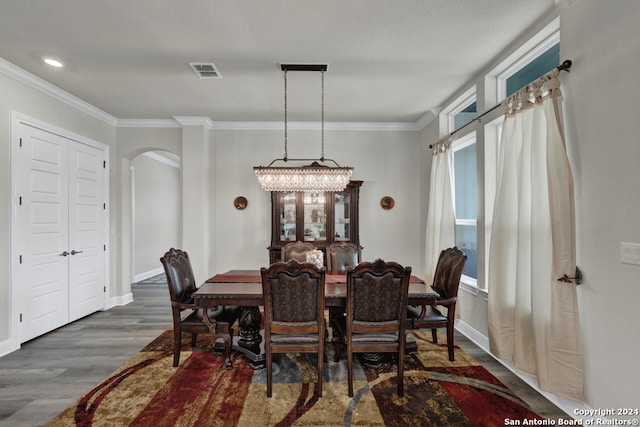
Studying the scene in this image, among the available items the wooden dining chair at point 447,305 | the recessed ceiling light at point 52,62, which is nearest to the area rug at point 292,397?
the wooden dining chair at point 447,305

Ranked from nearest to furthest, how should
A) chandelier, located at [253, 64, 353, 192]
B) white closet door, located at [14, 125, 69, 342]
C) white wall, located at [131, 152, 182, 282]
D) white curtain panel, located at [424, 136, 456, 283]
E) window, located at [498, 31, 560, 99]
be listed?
window, located at [498, 31, 560, 99] < chandelier, located at [253, 64, 353, 192] < white closet door, located at [14, 125, 69, 342] < white curtain panel, located at [424, 136, 456, 283] < white wall, located at [131, 152, 182, 282]

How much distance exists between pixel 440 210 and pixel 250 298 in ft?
8.62

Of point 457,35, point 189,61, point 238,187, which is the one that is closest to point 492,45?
point 457,35

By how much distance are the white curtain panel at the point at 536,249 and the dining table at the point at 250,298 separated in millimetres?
666

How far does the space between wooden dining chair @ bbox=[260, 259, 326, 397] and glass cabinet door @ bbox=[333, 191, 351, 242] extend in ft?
7.80

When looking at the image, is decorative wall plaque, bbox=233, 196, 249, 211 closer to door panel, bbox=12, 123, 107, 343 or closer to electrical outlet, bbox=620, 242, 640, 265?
door panel, bbox=12, 123, 107, 343

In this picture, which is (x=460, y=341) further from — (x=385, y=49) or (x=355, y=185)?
(x=385, y=49)

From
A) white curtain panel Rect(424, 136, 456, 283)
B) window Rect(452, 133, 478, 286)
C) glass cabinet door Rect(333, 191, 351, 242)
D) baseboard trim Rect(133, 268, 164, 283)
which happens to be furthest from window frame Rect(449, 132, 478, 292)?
baseboard trim Rect(133, 268, 164, 283)

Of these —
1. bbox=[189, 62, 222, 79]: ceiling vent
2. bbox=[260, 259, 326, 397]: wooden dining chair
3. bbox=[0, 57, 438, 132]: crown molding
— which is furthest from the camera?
bbox=[0, 57, 438, 132]: crown molding

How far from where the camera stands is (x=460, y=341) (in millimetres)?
3232

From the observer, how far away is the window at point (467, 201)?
3504 mm

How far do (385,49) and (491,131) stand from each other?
4.53ft

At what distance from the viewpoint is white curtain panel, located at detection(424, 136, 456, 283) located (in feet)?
12.2

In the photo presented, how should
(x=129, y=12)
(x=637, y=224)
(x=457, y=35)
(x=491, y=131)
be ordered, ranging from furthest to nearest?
1. (x=491, y=131)
2. (x=457, y=35)
3. (x=129, y=12)
4. (x=637, y=224)
